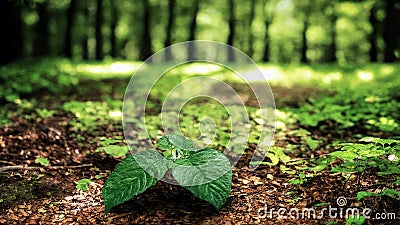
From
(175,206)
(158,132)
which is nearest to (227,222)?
(175,206)

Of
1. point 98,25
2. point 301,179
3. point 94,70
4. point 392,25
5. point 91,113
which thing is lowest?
point 301,179

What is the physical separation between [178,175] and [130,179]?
1.40 feet

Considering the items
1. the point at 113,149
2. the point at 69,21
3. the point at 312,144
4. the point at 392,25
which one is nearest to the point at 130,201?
the point at 113,149

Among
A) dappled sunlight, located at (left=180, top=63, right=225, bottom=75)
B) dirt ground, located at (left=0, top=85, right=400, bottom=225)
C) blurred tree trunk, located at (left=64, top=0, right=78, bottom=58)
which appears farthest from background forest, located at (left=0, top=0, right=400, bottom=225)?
blurred tree trunk, located at (left=64, top=0, right=78, bottom=58)

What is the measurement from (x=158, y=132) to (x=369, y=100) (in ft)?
12.7

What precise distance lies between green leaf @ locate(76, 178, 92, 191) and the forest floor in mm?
43

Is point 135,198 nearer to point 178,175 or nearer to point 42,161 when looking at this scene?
point 178,175

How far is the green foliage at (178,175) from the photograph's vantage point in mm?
2969

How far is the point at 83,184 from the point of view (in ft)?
12.0

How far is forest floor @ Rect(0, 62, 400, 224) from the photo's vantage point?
305cm

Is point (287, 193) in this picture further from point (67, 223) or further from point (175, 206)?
point (67, 223)

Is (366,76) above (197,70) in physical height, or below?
below

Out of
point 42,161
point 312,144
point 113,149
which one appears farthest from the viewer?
point 312,144

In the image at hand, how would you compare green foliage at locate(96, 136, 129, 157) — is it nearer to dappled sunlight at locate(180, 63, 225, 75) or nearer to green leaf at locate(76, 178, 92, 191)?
green leaf at locate(76, 178, 92, 191)
